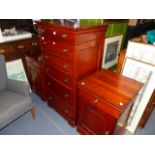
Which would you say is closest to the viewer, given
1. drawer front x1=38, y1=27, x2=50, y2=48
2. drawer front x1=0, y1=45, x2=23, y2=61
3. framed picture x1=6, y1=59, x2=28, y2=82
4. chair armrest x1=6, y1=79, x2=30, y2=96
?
drawer front x1=38, y1=27, x2=50, y2=48

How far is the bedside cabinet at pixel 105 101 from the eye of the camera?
3.93 feet

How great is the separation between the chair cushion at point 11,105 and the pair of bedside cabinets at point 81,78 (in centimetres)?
43

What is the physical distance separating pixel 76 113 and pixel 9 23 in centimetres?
182

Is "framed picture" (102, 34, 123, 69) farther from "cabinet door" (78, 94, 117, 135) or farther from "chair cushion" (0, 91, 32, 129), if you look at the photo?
"chair cushion" (0, 91, 32, 129)

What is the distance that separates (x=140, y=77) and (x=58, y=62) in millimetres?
983

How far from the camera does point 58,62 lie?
5.31 ft

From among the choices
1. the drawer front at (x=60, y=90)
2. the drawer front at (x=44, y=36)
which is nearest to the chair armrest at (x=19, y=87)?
the drawer front at (x=60, y=90)

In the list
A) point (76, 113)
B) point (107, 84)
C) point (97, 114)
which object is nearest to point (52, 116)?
point (76, 113)

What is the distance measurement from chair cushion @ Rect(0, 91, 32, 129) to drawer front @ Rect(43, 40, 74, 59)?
0.76 m

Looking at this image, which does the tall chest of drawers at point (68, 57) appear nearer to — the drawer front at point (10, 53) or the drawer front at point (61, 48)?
the drawer front at point (61, 48)

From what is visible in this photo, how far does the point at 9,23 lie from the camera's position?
7.23ft

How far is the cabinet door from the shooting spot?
1258 mm

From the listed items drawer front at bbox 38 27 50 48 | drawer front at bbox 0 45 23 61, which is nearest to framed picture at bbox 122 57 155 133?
drawer front at bbox 38 27 50 48
